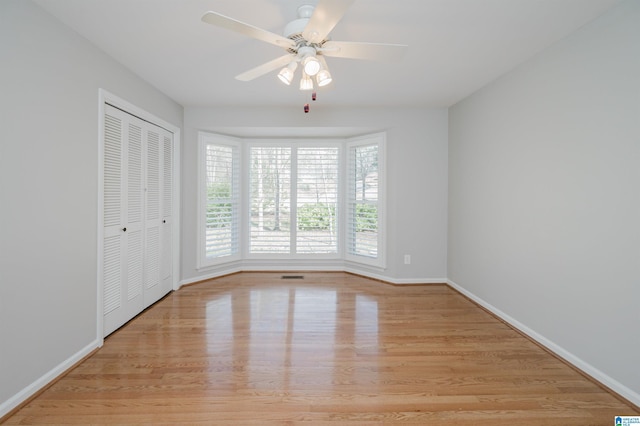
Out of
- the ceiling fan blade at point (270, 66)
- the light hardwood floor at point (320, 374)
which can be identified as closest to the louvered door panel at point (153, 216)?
the light hardwood floor at point (320, 374)

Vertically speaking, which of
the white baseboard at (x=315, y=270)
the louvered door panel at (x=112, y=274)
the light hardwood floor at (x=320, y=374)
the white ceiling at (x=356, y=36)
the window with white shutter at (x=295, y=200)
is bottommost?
the light hardwood floor at (x=320, y=374)

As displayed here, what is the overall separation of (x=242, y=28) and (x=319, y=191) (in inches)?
127

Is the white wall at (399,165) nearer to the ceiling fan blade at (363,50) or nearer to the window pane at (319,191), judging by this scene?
the window pane at (319,191)

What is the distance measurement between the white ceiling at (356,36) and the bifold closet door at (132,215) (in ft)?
2.07

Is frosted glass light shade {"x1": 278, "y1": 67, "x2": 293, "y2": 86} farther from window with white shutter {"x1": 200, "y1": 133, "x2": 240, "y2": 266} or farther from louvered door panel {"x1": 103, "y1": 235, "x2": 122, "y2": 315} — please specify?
window with white shutter {"x1": 200, "y1": 133, "x2": 240, "y2": 266}

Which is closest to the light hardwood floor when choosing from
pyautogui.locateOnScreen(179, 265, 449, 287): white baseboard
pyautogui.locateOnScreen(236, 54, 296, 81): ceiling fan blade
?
pyautogui.locateOnScreen(179, 265, 449, 287): white baseboard

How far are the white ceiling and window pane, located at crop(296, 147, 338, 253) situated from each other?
1.43 meters

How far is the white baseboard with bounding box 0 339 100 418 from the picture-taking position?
1697 mm

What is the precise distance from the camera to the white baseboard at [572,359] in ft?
6.01

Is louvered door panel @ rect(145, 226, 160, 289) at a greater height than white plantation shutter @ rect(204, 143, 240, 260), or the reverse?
white plantation shutter @ rect(204, 143, 240, 260)

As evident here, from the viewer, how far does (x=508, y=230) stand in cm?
295

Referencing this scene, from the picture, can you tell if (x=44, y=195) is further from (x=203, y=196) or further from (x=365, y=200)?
(x=365, y=200)

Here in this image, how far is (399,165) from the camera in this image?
4.14 m

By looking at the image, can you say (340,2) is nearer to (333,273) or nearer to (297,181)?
(297,181)
